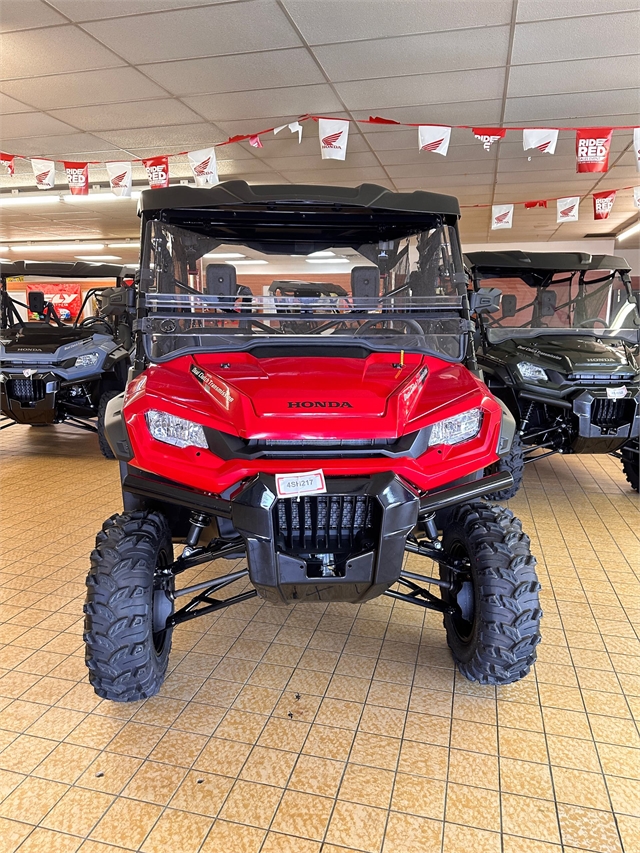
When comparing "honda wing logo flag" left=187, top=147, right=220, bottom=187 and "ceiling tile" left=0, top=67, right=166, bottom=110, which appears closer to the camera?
"ceiling tile" left=0, top=67, right=166, bottom=110

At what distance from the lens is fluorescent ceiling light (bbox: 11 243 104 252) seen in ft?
46.0

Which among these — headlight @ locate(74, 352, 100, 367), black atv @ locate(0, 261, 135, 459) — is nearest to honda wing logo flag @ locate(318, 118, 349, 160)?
black atv @ locate(0, 261, 135, 459)

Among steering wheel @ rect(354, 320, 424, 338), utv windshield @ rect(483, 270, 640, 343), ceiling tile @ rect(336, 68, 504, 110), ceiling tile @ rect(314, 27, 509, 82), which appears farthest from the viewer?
utv windshield @ rect(483, 270, 640, 343)

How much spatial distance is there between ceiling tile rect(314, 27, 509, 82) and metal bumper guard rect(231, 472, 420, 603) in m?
3.47

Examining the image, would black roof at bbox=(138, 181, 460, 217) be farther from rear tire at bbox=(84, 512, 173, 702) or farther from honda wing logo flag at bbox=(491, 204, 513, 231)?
honda wing logo flag at bbox=(491, 204, 513, 231)

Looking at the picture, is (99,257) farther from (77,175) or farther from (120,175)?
(120,175)

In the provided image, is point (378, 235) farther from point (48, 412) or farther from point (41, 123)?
point (41, 123)

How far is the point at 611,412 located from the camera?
4.33 metres

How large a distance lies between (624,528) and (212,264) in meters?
3.11

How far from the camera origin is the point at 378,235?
2684mm

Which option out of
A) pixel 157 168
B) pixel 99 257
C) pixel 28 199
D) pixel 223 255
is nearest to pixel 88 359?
pixel 157 168

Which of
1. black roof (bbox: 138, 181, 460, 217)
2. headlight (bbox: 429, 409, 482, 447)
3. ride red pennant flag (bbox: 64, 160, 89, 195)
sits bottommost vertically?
headlight (bbox: 429, 409, 482, 447)

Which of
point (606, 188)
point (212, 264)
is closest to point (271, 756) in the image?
point (212, 264)

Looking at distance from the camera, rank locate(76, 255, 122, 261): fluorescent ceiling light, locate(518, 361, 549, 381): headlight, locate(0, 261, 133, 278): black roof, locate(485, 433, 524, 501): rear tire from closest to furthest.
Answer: locate(485, 433, 524, 501): rear tire, locate(518, 361, 549, 381): headlight, locate(0, 261, 133, 278): black roof, locate(76, 255, 122, 261): fluorescent ceiling light
